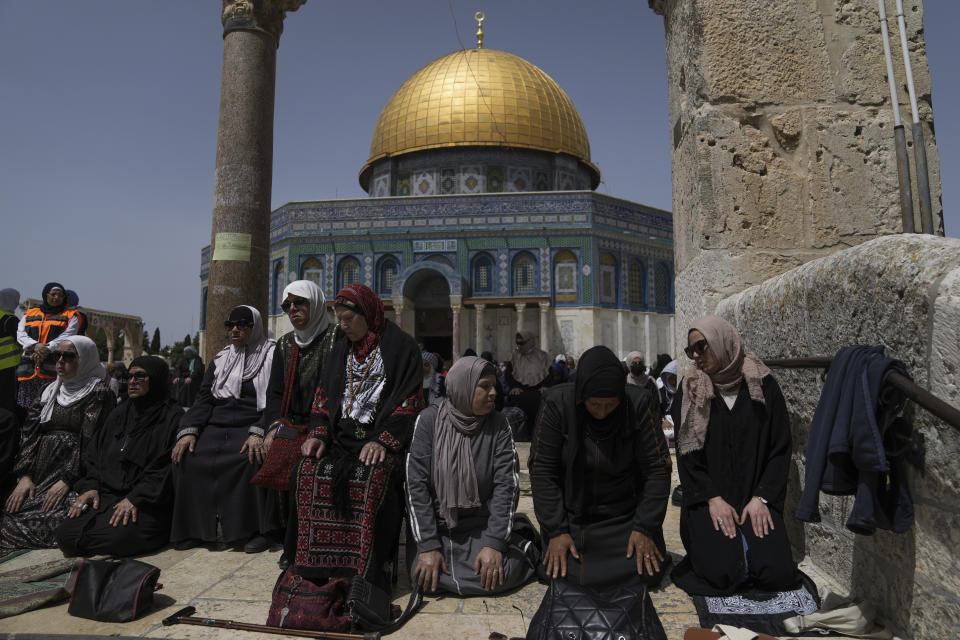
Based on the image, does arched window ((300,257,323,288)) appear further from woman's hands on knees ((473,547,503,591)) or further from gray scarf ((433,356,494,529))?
woman's hands on knees ((473,547,503,591))

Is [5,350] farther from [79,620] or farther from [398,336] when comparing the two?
[398,336]

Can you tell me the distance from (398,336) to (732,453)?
146 centimetres

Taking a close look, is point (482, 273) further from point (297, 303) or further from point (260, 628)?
point (260, 628)

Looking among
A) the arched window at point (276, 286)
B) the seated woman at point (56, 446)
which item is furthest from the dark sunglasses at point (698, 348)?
the arched window at point (276, 286)

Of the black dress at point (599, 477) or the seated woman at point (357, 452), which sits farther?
the seated woman at point (357, 452)

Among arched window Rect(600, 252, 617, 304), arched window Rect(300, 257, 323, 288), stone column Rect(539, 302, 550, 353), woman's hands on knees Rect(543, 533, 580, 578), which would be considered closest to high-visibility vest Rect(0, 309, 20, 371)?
woman's hands on knees Rect(543, 533, 580, 578)

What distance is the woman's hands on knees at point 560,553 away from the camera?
2.13 metres

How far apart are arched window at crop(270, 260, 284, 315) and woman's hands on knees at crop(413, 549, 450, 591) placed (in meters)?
20.1

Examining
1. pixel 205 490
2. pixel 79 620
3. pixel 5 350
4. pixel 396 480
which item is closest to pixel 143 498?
pixel 205 490

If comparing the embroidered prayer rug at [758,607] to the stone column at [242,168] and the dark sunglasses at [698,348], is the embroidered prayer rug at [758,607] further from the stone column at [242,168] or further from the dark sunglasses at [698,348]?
the stone column at [242,168]

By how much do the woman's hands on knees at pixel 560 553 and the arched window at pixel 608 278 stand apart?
1863 cm

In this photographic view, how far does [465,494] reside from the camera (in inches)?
93.4

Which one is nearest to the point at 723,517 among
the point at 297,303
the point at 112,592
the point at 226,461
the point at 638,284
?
the point at 297,303

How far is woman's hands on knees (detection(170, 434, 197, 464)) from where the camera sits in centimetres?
307
